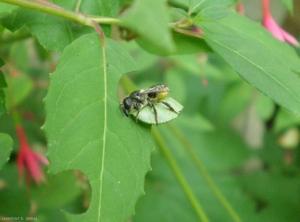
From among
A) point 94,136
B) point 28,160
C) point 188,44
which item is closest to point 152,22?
point 94,136

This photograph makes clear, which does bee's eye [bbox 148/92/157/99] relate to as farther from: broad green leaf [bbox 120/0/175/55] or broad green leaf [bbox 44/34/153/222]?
broad green leaf [bbox 120/0/175/55]

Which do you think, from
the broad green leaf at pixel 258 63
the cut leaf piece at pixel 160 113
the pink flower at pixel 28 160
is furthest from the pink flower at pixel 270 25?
the pink flower at pixel 28 160

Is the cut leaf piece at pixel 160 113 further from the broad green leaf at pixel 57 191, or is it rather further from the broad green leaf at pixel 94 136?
the broad green leaf at pixel 57 191

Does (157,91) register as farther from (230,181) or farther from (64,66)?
(230,181)

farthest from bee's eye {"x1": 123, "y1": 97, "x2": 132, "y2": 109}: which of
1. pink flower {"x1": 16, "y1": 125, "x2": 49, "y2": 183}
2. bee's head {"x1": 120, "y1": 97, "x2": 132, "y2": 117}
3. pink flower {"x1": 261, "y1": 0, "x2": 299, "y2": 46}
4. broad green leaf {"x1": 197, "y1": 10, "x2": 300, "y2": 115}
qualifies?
pink flower {"x1": 16, "y1": 125, "x2": 49, "y2": 183}

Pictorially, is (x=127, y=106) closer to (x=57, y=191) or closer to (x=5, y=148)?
(x=5, y=148)
